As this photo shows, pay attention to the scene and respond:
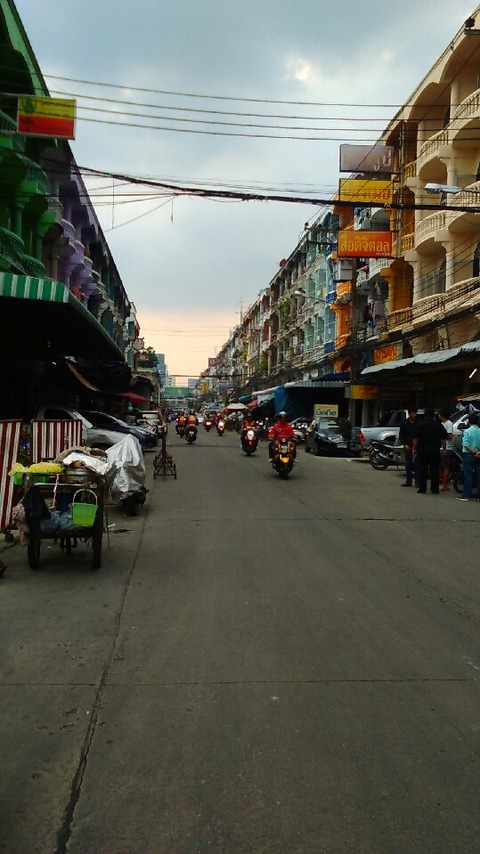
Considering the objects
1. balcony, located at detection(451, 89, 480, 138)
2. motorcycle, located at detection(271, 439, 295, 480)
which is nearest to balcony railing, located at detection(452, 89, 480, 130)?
balcony, located at detection(451, 89, 480, 138)

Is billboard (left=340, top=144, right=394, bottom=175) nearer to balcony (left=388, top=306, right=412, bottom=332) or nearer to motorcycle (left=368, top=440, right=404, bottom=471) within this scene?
balcony (left=388, top=306, right=412, bottom=332)

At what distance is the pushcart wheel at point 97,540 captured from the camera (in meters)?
7.88

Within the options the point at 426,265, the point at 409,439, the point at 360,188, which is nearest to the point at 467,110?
the point at 360,188

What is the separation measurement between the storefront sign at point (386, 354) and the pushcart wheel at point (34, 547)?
27.3 m

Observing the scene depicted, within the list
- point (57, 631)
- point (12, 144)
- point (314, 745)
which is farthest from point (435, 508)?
point (12, 144)

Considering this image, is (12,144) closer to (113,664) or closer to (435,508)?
(435,508)

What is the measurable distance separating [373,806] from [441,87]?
29.4m

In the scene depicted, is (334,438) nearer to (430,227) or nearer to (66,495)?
(430,227)

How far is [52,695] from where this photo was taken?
449 centimetres

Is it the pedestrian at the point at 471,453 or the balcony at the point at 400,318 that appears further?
the balcony at the point at 400,318

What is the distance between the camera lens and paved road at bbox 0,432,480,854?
123 inches

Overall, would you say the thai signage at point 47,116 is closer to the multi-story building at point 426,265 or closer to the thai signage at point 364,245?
the multi-story building at point 426,265

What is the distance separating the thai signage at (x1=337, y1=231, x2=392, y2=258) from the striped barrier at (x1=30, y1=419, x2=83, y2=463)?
1858cm

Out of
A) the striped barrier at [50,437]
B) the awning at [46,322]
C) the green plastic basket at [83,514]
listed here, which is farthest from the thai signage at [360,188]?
the green plastic basket at [83,514]
